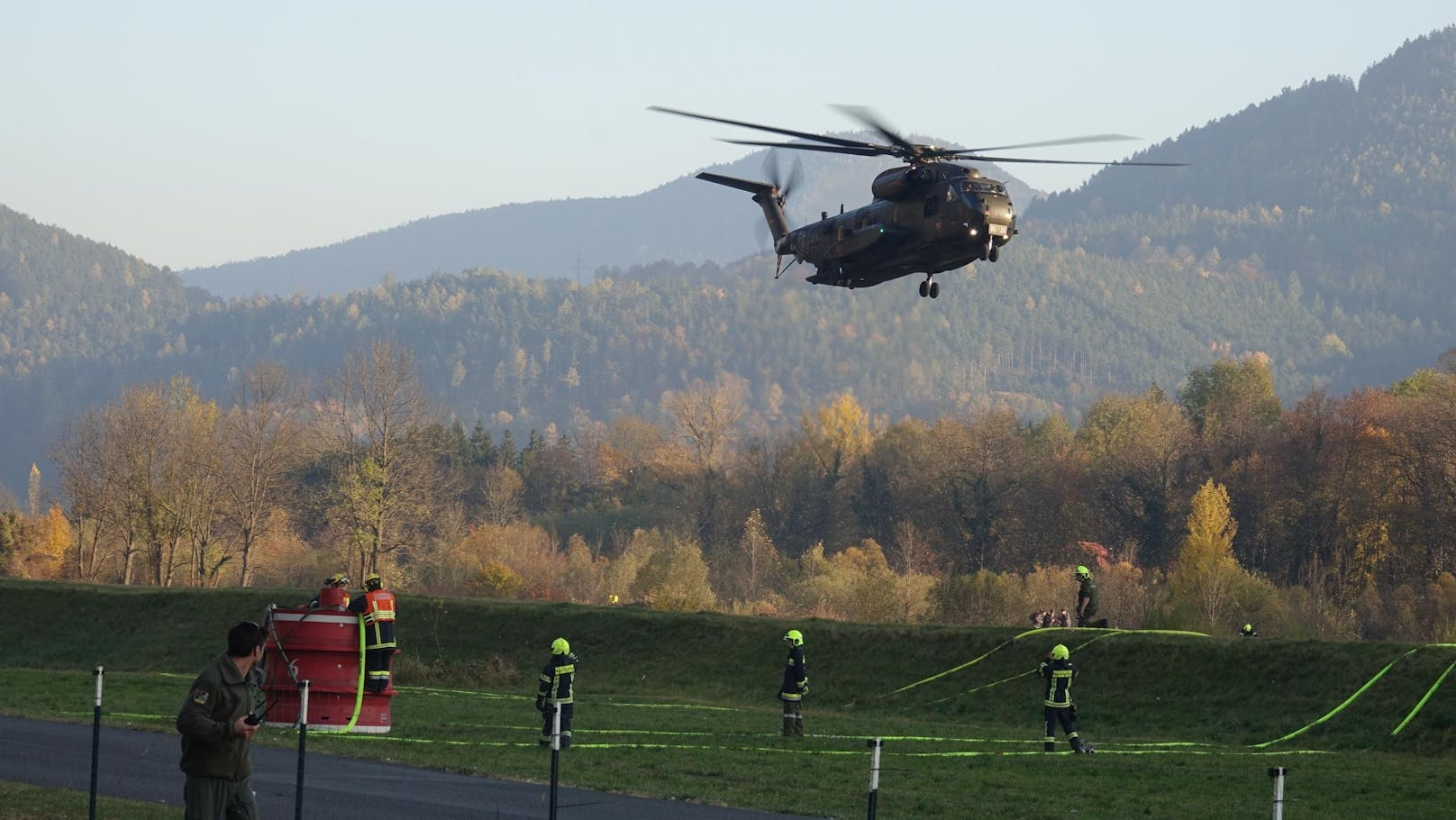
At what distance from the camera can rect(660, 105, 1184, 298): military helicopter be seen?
37.1 meters

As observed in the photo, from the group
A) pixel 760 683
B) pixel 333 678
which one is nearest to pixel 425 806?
pixel 333 678

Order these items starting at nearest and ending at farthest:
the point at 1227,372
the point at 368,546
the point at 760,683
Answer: the point at 760,683, the point at 368,546, the point at 1227,372

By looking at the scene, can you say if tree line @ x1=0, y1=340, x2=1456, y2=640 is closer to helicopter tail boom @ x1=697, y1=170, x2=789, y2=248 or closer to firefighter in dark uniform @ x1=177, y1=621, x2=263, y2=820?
helicopter tail boom @ x1=697, y1=170, x2=789, y2=248

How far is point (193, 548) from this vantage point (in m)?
88.5

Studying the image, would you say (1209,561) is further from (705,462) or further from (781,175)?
(705,462)

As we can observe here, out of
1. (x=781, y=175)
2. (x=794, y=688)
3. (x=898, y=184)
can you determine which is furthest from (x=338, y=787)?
(x=781, y=175)

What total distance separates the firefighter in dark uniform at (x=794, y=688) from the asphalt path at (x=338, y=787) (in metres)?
6.26

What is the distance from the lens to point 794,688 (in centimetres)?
2986

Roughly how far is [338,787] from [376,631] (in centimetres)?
517

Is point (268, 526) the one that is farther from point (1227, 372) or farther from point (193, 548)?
point (1227, 372)

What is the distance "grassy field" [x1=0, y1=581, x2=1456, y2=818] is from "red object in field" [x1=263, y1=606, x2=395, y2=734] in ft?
1.76

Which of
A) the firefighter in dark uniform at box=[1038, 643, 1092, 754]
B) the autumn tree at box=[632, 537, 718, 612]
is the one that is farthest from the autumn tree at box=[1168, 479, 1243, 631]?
the firefighter in dark uniform at box=[1038, 643, 1092, 754]

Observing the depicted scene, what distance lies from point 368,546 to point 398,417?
11.1 m

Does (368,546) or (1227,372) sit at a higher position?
(1227,372)
